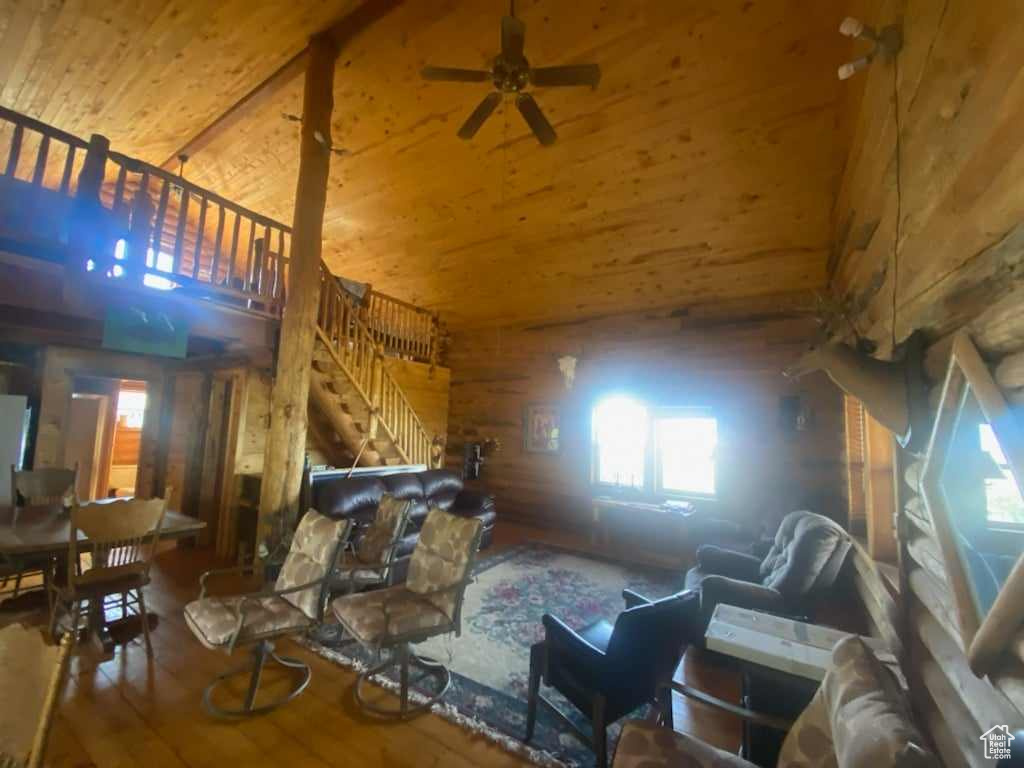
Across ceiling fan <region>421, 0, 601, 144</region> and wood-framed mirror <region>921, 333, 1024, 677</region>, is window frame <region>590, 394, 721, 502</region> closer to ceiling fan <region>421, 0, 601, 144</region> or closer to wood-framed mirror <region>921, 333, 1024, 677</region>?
wood-framed mirror <region>921, 333, 1024, 677</region>

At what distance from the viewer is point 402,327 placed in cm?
703

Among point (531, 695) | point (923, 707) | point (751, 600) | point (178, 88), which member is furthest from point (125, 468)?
point (923, 707)

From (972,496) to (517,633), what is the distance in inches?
109

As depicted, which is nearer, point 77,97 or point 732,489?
point 77,97

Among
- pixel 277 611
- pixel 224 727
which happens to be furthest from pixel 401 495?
pixel 224 727

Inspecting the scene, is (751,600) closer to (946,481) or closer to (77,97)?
(946,481)

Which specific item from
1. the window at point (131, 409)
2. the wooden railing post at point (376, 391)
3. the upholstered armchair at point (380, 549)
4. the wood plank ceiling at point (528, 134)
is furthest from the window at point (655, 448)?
the window at point (131, 409)

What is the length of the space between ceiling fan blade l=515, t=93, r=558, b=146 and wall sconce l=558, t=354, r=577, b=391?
377cm

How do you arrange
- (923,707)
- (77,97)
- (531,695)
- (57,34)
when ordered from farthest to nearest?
(77,97)
(57,34)
(531,695)
(923,707)

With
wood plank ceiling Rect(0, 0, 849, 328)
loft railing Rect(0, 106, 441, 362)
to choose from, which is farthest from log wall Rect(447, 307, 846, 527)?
loft railing Rect(0, 106, 441, 362)

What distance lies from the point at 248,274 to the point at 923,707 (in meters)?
5.26

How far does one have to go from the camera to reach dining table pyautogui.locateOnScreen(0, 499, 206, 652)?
2.49 meters

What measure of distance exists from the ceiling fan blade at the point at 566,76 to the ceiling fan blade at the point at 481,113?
27 centimetres

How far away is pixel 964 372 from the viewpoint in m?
1.25
